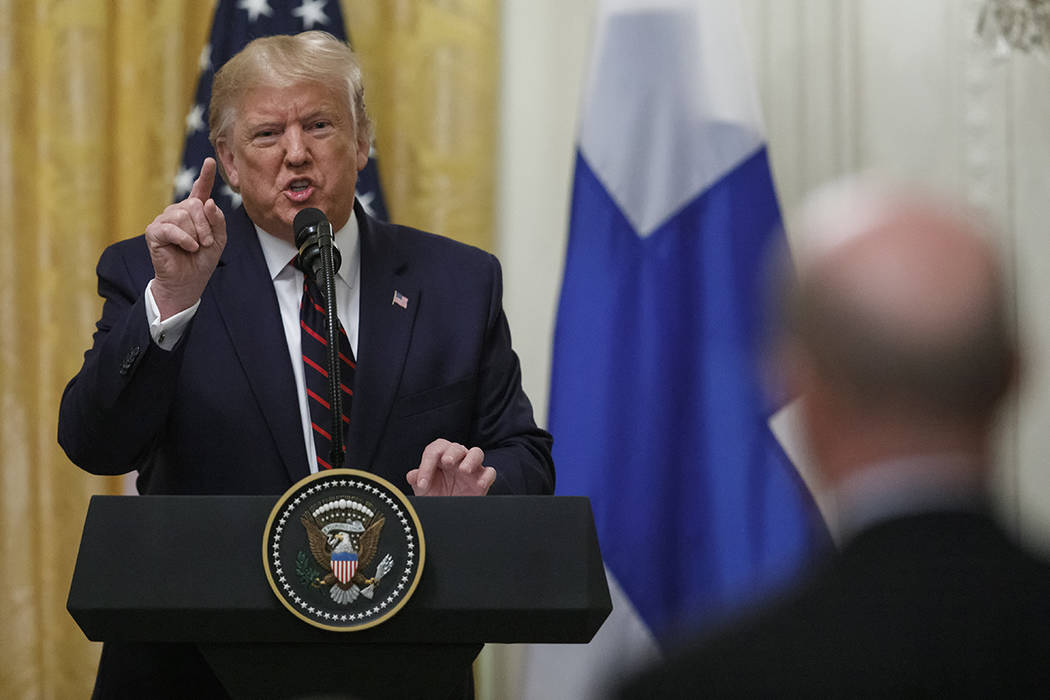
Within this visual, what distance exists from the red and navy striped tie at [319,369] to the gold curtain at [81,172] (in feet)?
5.41

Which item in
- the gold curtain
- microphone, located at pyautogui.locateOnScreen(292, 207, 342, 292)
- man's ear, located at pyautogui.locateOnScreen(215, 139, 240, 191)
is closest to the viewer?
microphone, located at pyautogui.locateOnScreen(292, 207, 342, 292)

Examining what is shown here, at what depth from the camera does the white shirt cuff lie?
6.88ft

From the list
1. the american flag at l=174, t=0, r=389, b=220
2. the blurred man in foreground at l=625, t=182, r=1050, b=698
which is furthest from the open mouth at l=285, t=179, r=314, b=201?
the blurred man in foreground at l=625, t=182, r=1050, b=698

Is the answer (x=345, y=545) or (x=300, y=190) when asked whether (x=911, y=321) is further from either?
(x=300, y=190)

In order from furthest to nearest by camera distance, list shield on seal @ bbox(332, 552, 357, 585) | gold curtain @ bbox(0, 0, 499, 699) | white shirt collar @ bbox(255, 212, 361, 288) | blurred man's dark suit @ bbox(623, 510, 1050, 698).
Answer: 1. gold curtain @ bbox(0, 0, 499, 699)
2. white shirt collar @ bbox(255, 212, 361, 288)
3. shield on seal @ bbox(332, 552, 357, 585)
4. blurred man's dark suit @ bbox(623, 510, 1050, 698)

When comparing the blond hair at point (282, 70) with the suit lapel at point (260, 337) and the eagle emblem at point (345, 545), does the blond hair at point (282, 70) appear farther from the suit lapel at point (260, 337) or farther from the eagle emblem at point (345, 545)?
the eagle emblem at point (345, 545)

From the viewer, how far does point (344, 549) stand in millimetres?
1749

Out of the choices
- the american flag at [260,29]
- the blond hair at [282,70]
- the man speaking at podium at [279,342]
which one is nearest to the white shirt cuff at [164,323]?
the man speaking at podium at [279,342]

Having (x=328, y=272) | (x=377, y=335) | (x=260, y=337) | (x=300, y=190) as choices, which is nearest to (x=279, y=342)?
(x=260, y=337)

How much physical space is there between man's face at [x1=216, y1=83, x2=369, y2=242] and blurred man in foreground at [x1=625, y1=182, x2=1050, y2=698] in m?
1.76

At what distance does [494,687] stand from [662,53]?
2.11 meters

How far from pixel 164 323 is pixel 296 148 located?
739 mm

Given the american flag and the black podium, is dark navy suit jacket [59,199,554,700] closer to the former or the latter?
the black podium

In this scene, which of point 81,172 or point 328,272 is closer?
point 328,272
